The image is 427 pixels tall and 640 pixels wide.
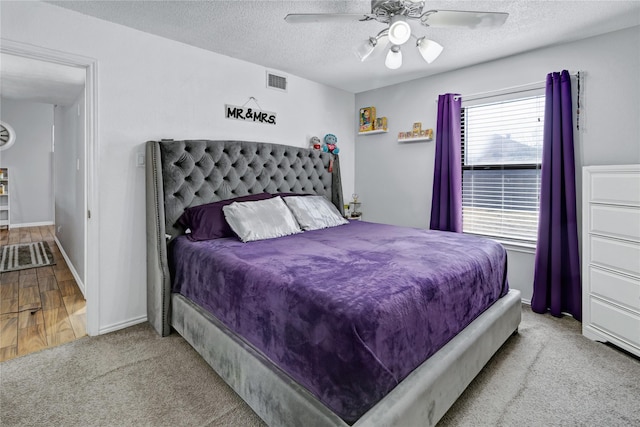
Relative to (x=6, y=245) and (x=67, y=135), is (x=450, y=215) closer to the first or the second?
(x=67, y=135)

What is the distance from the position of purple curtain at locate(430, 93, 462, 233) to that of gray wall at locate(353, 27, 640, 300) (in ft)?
0.55

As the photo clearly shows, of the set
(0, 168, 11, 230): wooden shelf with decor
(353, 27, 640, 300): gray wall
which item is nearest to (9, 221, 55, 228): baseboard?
(0, 168, 11, 230): wooden shelf with decor

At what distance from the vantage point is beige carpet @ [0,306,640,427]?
162 cm

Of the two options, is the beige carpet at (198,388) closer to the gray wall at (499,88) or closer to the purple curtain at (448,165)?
the gray wall at (499,88)

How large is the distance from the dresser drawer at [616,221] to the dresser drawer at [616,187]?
0.05 meters

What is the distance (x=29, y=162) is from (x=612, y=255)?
9015 millimetres

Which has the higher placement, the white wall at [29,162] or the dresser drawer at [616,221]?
the white wall at [29,162]

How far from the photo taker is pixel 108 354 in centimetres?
220

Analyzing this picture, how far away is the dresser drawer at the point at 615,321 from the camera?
7.05 feet

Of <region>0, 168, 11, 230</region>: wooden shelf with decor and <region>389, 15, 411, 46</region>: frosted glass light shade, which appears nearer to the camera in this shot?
<region>389, 15, 411, 46</region>: frosted glass light shade

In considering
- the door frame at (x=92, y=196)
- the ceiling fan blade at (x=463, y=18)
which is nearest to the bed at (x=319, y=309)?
the door frame at (x=92, y=196)

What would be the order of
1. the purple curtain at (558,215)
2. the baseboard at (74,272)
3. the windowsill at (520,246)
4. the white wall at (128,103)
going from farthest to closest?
the baseboard at (74,272), the windowsill at (520,246), the purple curtain at (558,215), the white wall at (128,103)

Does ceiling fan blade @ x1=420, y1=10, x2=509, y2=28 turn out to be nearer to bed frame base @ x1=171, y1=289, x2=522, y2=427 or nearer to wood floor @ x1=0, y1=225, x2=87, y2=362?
bed frame base @ x1=171, y1=289, x2=522, y2=427

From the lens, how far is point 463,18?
1854 mm
